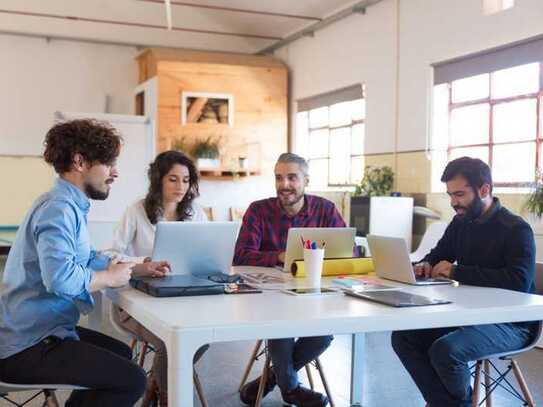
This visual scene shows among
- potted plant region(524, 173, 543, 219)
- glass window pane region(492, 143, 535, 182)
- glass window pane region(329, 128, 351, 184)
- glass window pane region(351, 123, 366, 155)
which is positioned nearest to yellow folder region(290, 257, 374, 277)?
potted plant region(524, 173, 543, 219)

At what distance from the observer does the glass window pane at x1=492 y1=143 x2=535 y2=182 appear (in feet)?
16.2

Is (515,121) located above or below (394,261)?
above

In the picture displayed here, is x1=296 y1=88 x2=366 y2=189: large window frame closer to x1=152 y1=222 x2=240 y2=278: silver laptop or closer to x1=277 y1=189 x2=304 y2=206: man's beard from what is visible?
x1=277 y1=189 x2=304 y2=206: man's beard

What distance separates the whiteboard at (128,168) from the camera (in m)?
5.64

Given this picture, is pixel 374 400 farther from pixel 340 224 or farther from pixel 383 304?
pixel 383 304

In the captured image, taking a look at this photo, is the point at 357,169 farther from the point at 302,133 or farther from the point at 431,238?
the point at 431,238

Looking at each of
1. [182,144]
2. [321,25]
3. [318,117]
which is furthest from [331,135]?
[182,144]

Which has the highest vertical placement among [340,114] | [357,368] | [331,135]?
[340,114]

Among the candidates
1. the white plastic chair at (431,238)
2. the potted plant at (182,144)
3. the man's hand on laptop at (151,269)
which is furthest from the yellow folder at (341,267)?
the potted plant at (182,144)

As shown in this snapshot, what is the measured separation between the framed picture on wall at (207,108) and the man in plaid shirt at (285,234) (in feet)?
16.8

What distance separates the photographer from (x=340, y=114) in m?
7.55

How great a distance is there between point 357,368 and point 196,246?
100 cm

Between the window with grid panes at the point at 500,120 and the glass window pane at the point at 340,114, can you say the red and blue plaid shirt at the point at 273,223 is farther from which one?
the glass window pane at the point at 340,114

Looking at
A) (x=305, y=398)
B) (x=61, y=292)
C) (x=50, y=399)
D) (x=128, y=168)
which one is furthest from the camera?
(x=128, y=168)
